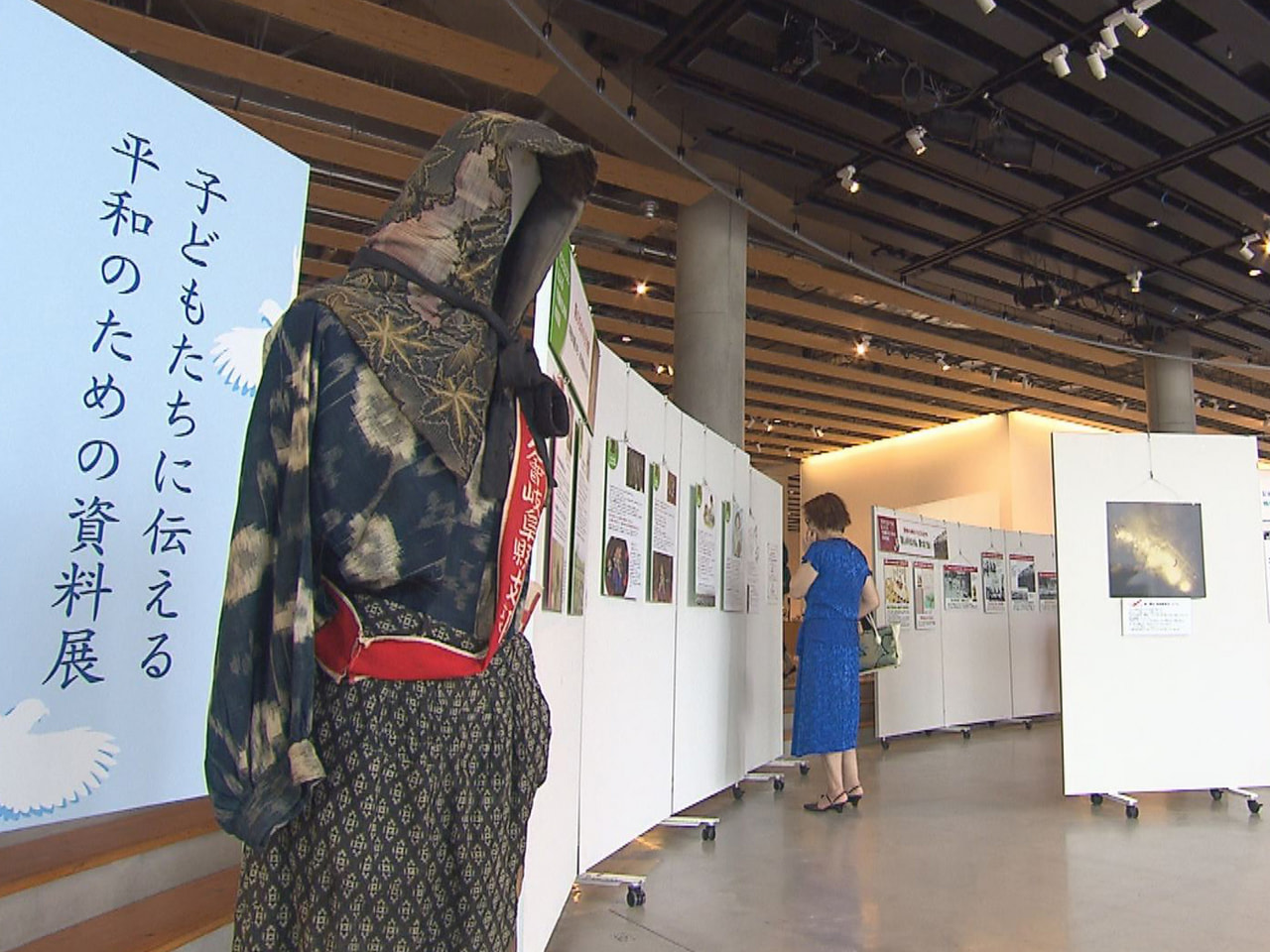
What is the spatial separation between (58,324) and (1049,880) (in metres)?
4.05

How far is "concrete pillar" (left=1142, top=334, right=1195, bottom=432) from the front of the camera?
1171 centimetres

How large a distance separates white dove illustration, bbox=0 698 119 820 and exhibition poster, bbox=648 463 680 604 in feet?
8.59

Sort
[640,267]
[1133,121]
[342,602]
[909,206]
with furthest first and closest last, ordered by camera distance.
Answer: [640,267], [909,206], [1133,121], [342,602]

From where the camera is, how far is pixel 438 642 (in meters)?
1.10

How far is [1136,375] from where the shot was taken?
13.8 metres

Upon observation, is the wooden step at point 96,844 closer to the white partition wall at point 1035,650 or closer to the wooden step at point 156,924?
the wooden step at point 156,924

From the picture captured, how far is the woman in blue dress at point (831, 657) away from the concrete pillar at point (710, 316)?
285cm

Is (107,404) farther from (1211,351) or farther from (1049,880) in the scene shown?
(1211,351)

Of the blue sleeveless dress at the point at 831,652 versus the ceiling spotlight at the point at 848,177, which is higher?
the ceiling spotlight at the point at 848,177

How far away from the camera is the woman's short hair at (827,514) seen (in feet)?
18.1

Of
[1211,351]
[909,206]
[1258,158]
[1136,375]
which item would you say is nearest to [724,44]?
[909,206]

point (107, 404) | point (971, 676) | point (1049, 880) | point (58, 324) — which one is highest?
Result: point (58, 324)

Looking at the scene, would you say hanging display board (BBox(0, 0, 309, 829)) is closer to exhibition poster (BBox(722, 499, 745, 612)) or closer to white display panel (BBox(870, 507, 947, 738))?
exhibition poster (BBox(722, 499, 745, 612))

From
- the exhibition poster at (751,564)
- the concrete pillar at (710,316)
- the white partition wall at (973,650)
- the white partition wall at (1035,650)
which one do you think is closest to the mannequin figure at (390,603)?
the exhibition poster at (751,564)
